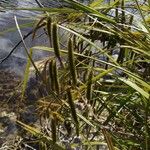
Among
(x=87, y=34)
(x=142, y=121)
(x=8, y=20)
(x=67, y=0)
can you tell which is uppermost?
(x=67, y=0)

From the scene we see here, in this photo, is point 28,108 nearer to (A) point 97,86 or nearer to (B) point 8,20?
(A) point 97,86

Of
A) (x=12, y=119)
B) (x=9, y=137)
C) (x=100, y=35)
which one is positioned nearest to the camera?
(x=100, y=35)

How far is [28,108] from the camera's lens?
3.84 m

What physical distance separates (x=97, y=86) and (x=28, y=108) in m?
2.53

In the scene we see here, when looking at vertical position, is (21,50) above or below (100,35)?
below

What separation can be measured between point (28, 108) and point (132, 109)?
2624mm

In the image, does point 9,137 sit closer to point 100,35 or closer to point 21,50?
point 100,35

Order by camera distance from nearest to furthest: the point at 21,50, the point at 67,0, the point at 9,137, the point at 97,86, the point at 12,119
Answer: the point at 67,0, the point at 97,86, the point at 9,137, the point at 12,119, the point at 21,50

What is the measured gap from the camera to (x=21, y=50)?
5574 millimetres

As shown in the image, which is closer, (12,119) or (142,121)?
(142,121)

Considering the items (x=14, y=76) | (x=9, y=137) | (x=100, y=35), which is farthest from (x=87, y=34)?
(x=14, y=76)

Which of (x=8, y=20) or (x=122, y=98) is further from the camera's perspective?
(x=8, y=20)

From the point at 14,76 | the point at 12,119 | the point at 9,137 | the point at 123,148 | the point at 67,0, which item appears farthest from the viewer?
the point at 14,76

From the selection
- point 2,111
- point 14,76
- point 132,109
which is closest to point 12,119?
point 2,111
